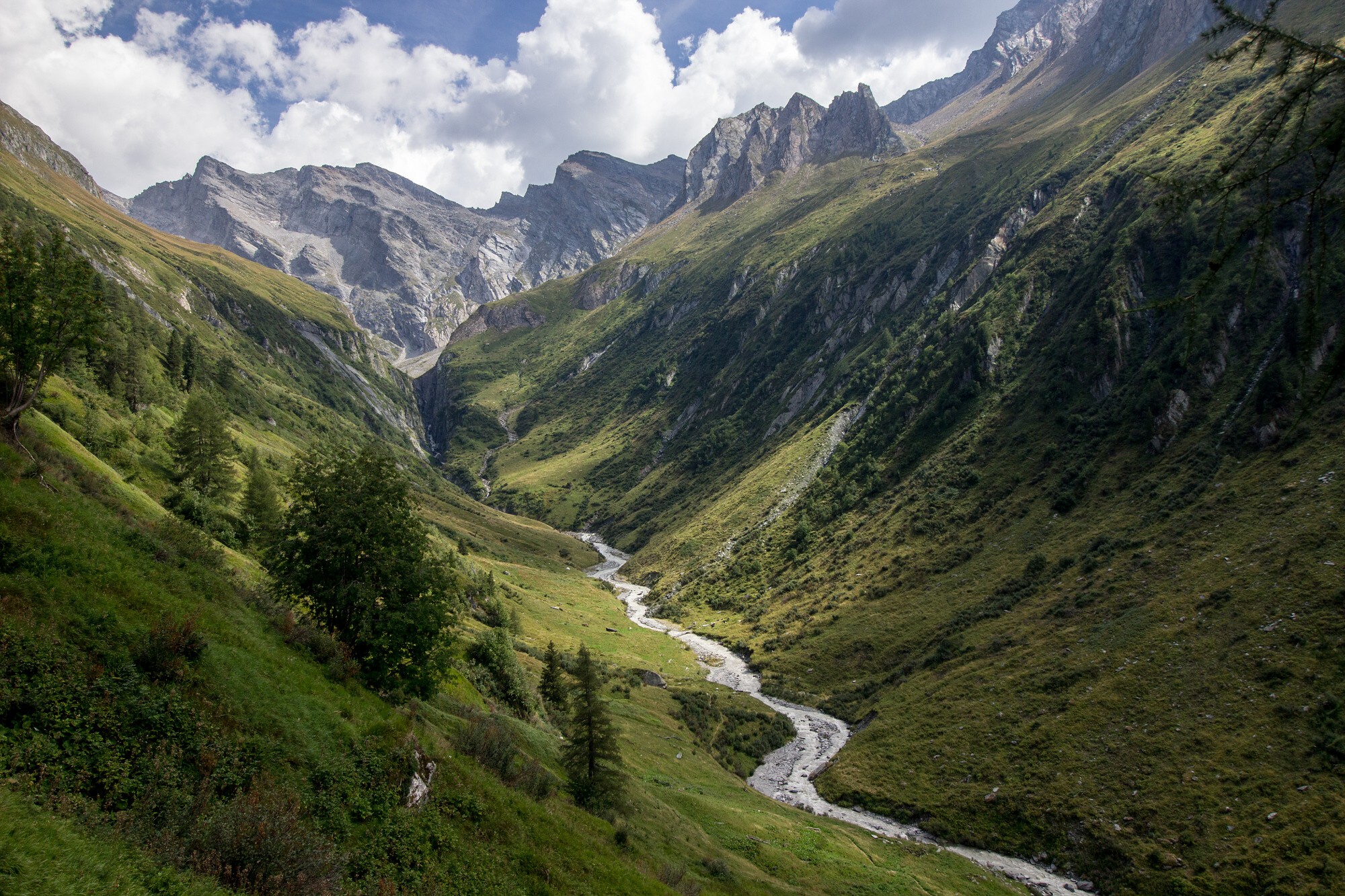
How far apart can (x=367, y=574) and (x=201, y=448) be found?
3826 cm

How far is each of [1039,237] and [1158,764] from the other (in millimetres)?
139231

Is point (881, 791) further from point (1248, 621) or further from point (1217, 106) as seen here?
point (1217, 106)

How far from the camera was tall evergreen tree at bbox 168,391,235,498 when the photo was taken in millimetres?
49688

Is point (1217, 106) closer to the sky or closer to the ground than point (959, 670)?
closer to the sky

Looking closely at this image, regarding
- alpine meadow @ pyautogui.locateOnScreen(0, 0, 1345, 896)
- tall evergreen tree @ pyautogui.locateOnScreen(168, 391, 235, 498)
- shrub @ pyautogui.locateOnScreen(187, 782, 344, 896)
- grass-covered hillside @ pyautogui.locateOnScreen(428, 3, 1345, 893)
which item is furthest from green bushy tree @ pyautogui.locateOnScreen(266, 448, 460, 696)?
tall evergreen tree @ pyautogui.locateOnScreen(168, 391, 235, 498)

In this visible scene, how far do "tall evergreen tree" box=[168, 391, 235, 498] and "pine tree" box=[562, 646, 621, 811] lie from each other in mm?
38944

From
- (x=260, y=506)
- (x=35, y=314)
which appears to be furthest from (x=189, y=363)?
(x=35, y=314)

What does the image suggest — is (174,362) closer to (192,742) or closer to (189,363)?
(189,363)

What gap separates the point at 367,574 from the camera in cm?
2370

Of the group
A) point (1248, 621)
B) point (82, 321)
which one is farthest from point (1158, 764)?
point (82, 321)

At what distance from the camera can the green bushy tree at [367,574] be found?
895 inches

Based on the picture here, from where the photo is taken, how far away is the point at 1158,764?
4097cm

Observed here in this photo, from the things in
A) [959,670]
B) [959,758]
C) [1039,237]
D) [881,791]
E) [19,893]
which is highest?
[1039,237]

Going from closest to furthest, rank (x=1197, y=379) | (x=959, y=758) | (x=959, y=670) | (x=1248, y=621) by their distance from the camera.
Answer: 1. (x=1248, y=621)
2. (x=959, y=758)
3. (x=959, y=670)
4. (x=1197, y=379)
